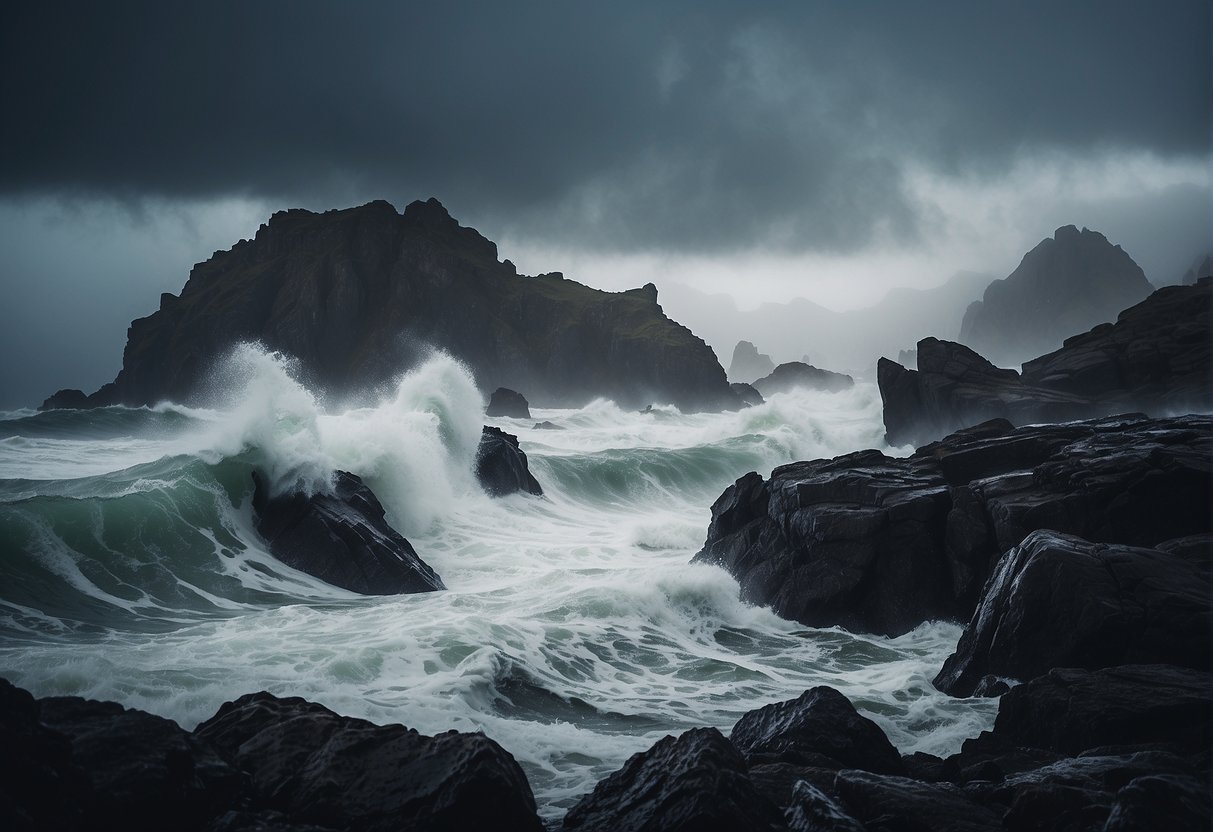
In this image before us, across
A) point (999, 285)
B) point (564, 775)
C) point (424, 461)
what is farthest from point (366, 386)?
point (999, 285)

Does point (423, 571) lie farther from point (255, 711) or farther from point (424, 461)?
point (255, 711)

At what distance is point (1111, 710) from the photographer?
21.0 ft

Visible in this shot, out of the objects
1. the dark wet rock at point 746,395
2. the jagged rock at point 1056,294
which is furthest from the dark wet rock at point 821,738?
the jagged rock at point 1056,294

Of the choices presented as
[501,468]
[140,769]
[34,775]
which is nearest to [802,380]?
[501,468]

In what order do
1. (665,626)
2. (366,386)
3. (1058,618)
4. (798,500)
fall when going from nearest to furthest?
(1058,618) → (665,626) → (798,500) → (366,386)

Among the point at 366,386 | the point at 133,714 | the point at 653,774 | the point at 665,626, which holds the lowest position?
the point at 665,626

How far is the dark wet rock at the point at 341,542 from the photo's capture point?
544 inches

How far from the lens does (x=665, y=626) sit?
1287cm

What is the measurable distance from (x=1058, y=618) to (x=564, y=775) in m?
5.69

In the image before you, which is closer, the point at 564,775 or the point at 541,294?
the point at 564,775

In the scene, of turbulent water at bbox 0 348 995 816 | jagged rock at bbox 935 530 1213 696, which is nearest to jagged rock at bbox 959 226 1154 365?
turbulent water at bbox 0 348 995 816

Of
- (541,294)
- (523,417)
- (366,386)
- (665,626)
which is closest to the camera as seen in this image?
(665,626)

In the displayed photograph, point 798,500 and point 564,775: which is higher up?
point 798,500

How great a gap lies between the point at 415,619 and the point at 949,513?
29.0 ft
